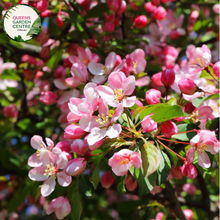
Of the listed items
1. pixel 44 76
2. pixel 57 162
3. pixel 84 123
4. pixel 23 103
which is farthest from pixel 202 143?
pixel 23 103

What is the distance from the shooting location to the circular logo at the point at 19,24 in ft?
3.83

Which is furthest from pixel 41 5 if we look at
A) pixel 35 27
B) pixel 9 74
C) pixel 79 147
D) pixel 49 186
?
pixel 49 186

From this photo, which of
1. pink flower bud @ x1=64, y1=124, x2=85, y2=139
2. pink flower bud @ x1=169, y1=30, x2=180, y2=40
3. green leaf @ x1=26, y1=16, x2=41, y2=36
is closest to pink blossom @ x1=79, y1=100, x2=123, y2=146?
pink flower bud @ x1=64, y1=124, x2=85, y2=139

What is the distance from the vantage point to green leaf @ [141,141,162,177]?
0.77 m

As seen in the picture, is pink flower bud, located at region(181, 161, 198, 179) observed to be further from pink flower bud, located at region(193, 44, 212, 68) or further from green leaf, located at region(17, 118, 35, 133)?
green leaf, located at region(17, 118, 35, 133)

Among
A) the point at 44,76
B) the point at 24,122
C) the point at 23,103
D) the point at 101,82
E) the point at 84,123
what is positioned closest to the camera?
the point at 84,123

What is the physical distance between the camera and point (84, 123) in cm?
87

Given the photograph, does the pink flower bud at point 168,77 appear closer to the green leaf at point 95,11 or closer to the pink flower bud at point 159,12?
the green leaf at point 95,11

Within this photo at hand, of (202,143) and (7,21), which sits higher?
(7,21)

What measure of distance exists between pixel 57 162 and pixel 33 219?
6.76 ft

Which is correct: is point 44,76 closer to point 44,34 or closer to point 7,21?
point 44,34

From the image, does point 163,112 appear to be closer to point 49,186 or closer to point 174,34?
point 49,186

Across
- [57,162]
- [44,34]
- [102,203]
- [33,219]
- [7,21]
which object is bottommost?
[102,203]

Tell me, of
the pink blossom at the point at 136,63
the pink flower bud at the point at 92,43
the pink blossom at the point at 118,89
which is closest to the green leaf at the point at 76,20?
the pink flower bud at the point at 92,43
